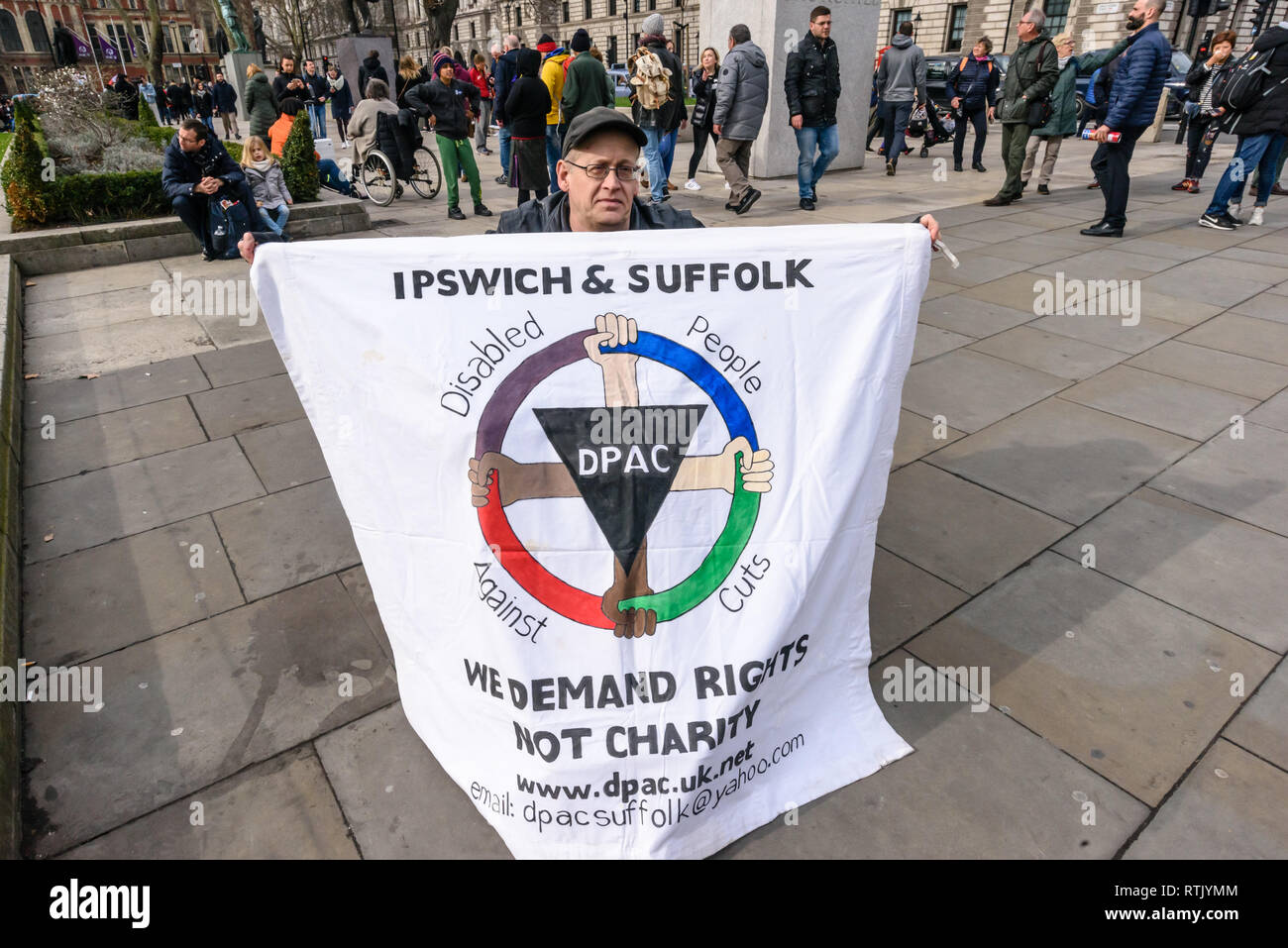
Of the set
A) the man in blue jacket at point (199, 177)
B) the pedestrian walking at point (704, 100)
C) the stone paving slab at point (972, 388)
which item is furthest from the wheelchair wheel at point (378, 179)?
the stone paving slab at point (972, 388)

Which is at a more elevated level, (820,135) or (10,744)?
(820,135)

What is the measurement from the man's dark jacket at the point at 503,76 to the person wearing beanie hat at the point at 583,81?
75 cm

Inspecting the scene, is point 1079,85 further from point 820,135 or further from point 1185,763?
point 1185,763

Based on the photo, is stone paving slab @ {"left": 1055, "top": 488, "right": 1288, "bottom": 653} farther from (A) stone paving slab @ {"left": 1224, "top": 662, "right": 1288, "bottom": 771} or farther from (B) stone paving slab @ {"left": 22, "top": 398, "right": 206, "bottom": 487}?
(B) stone paving slab @ {"left": 22, "top": 398, "right": 206, "bottom": 487}

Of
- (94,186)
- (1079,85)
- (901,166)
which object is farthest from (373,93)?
(1079,85)

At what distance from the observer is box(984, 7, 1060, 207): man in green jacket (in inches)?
376

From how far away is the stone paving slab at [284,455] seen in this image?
4203 mm

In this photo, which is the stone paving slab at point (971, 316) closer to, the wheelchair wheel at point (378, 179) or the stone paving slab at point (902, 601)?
the stone paving slab at point (902, 601)

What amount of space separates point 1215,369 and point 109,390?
7.49 meters

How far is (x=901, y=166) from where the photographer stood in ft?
46.6

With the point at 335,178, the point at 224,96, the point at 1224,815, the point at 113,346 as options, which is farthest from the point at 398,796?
the point at 224,96

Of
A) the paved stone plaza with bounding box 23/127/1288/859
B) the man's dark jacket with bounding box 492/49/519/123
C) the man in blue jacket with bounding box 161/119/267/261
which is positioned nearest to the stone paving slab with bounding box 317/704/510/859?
the paved stone plaza with bounding box 23/127/1288/859

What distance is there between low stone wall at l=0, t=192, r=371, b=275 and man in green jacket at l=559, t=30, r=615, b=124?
303 centimetres

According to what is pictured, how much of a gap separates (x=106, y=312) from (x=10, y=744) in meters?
5.80
